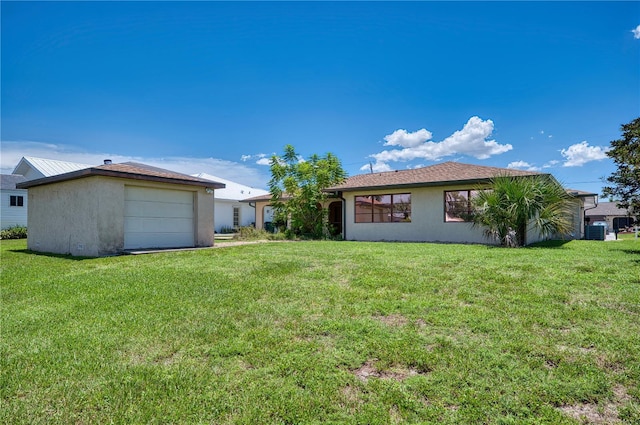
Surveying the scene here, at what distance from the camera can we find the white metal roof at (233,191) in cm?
2817

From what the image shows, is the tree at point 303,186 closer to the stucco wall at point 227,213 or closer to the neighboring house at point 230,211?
the neighboring house at point 230,211

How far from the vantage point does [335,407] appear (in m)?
2.45

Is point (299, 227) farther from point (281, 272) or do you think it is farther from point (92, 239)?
point (281, 272)

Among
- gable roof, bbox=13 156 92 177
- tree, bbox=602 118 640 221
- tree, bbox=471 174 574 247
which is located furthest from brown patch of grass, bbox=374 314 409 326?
gable roof, bbox=13 156 92 177

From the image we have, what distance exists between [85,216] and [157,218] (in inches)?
87.6

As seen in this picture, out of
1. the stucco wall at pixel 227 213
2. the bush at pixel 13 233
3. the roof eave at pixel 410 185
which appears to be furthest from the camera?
the stucco wall at pixel 227 213

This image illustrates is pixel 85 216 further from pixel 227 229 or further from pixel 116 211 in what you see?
pixel 227 229

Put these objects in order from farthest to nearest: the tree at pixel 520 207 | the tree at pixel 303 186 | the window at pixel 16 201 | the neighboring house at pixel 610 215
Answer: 1. the neighboring house at pixel 610 215
2. the window at pixel 16 201
3. the tree at pixel 303 186
4. the tree at pixel 520 207

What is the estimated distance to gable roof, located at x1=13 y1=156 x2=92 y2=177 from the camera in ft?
A: 63.6

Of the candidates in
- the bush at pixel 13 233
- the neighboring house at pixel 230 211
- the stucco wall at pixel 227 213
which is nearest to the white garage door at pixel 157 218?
the neighboring house at pixel 230 211

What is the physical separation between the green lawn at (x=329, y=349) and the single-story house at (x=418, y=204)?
26.4 ft

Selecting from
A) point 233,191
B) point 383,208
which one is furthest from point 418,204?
point 233,191

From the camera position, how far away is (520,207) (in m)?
11.1

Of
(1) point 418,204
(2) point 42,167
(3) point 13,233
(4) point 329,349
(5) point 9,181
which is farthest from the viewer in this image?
(5) point 9,181
